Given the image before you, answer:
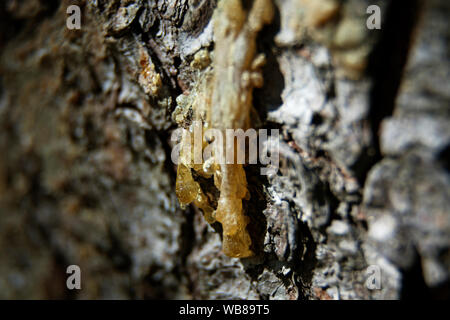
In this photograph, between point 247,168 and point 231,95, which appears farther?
point 247,168

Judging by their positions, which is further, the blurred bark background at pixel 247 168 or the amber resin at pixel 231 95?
the amber resin at pixel 231 95

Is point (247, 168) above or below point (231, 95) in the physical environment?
below

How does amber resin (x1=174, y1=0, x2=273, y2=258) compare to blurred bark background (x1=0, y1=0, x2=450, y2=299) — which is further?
amber resin (x1=174, y1=0, x2=273, y2=258)

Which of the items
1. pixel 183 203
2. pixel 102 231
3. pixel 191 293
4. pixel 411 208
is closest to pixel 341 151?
pixel 411 208
